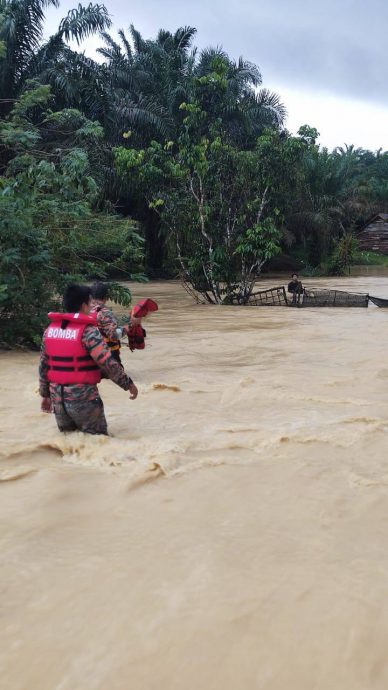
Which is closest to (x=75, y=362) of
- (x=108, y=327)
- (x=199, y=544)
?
(x=199, y=544)

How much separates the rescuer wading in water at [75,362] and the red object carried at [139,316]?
128 centimetres


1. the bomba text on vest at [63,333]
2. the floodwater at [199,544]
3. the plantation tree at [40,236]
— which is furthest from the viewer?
the plantation tree at [40,236]

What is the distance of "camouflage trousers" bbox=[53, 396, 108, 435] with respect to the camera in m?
4.66

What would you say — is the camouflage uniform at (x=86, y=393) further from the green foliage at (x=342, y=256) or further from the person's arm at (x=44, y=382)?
the green foliage at (x=342, y=256)

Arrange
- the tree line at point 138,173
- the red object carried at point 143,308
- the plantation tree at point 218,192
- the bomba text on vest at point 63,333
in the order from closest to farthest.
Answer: the bomba text on vest at point 63,333 → the red object carried at point 143,308 → the tree line at point 138,173 → the plantation tree at point 218,192

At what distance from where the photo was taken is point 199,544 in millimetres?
3453

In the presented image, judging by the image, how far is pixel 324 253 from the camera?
3816cm

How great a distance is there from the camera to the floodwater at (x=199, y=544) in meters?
2.53

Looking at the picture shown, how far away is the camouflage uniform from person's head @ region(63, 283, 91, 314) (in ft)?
0.65

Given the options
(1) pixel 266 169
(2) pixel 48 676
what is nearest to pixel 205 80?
(1) pixel 266 169

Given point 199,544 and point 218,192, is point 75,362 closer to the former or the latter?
point 199,544

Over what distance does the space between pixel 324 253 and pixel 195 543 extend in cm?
3629

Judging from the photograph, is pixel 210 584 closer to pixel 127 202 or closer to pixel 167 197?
pixel 167 197

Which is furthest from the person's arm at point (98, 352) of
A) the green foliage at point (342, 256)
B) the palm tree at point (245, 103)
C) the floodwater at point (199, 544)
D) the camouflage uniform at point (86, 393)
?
the green foliage at point (342, 256)
